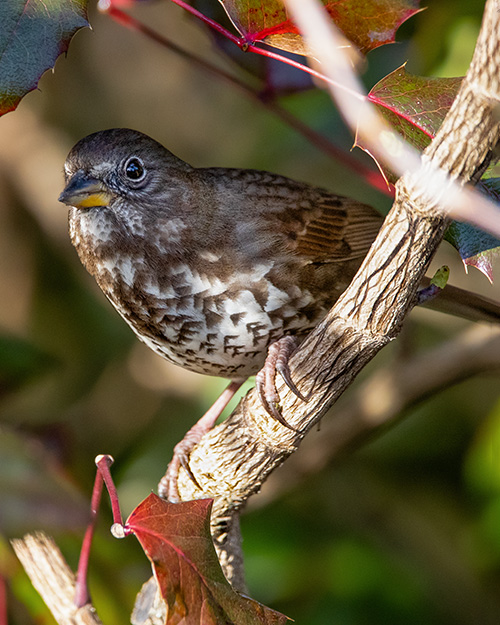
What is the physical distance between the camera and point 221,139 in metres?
Answer: 4.80

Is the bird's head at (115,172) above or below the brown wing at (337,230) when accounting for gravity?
above

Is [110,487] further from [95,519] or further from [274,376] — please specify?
[274,376]

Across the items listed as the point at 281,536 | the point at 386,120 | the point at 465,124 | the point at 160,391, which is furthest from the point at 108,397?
the point at 465,124

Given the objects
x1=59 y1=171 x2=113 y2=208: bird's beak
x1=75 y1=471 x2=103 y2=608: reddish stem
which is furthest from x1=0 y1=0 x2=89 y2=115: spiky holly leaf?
x1=75 y1=471 x2=103 y2=608: reddish stem

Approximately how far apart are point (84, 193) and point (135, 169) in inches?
7.7

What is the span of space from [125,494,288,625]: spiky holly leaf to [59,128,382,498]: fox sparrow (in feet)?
2.11

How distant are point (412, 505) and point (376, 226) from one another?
181cm

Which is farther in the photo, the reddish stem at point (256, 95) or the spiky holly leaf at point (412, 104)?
the reddish stem at point (256, 95)

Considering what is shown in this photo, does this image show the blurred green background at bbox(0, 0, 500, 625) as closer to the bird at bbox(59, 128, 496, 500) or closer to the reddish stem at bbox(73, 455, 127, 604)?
the reddish stem at bbox(73, 455, 127, 604)

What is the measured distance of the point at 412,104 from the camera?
172 cm

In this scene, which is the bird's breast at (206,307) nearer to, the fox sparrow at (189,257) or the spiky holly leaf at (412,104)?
the fox sparrow at (189,257)

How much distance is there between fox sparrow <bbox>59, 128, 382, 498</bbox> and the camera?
230 cm

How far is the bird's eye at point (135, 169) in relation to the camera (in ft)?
7.62

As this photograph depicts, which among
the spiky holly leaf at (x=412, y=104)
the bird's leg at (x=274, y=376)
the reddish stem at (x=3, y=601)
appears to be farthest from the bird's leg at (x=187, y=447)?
the spiky holly leaf at (x=412, y=104)
